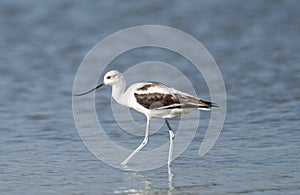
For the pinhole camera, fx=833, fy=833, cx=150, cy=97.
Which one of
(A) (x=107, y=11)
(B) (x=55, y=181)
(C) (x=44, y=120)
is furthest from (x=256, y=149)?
(A) (x=107, y=11)

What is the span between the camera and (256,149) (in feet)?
35.9

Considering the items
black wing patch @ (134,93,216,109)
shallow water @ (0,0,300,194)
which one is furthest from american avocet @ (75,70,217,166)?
shallow water @ (0,0,300,194)

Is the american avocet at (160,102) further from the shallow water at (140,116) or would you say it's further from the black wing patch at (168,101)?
the shallow water at (140,116)

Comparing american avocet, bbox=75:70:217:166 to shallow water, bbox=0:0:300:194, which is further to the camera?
american avocet, bbox=75:70:217:166

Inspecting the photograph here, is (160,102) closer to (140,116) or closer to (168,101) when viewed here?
(168,101)

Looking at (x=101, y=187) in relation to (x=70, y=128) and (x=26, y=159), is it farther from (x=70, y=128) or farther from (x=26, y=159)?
(x=70, y=128)

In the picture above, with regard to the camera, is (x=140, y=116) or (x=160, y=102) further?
(x=140, y=116)

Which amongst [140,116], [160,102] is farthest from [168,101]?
[140,116]

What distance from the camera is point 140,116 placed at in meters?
13.4

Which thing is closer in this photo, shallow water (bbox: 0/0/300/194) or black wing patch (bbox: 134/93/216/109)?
shallow water (bbox: 0/0/300/194)

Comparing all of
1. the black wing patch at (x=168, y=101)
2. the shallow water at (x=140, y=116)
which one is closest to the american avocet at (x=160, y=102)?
the black wing patch at (x=168, y=101)

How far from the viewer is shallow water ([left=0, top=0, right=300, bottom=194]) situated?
9570 millimetres

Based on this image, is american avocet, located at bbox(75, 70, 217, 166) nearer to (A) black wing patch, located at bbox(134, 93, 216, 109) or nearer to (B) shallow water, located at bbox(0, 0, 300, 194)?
(A) black wing patch, located at bbox(134, 93, 216, 109)

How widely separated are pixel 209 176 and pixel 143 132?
9.25 feet
